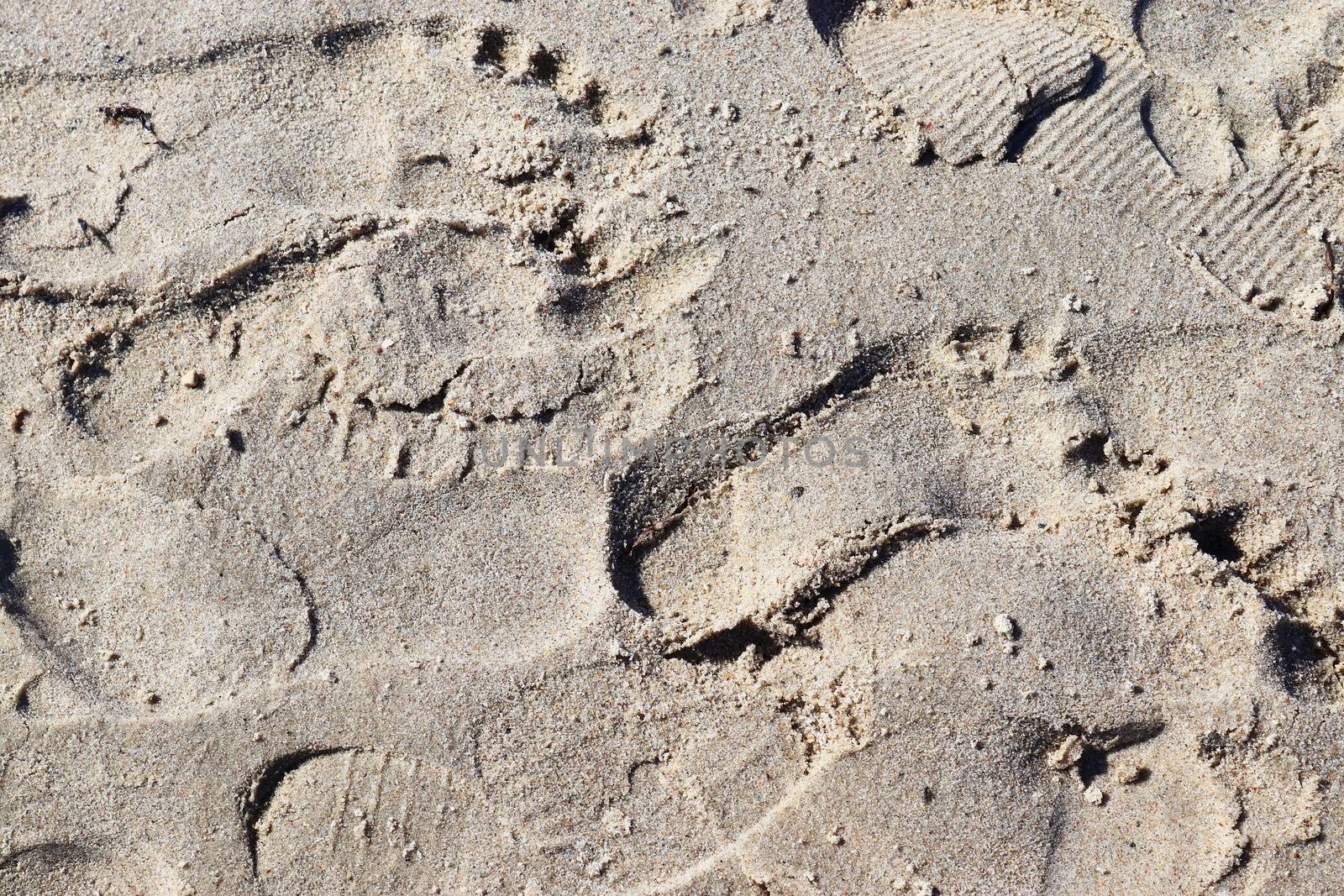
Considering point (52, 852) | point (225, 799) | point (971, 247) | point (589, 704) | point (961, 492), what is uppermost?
point (971, 247)

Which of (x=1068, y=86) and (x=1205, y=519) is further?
(x=1068, y=86)

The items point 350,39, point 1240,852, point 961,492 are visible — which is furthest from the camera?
point 350,39

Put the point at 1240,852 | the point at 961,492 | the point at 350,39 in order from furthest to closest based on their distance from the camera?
the point at 350,39 → the point at 961,492 → the point at 1240,852

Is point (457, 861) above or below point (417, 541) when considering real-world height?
below

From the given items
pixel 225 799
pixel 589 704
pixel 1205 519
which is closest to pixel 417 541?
pixel 589 704

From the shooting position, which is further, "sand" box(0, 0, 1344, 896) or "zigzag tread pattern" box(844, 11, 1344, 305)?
"zigzag tread pattern" box(844, 11, 1344, 305)

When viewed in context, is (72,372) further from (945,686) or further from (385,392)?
(945,686)

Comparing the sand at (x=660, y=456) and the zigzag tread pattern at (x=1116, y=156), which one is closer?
the sand at (x=660, y=456)

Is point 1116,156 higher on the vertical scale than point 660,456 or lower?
higher
